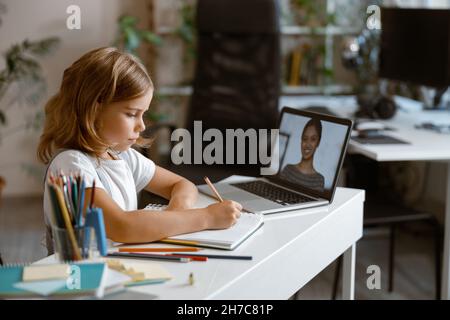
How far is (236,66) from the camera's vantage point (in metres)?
3.26

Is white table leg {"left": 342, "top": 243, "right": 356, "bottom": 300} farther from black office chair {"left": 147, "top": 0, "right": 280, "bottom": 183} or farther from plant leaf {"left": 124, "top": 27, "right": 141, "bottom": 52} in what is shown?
plant leaf {"left": 124, "top": 27, "right": 141, "bottom": 52}

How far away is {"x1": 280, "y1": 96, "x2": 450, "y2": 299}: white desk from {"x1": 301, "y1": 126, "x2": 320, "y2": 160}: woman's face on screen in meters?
0.62

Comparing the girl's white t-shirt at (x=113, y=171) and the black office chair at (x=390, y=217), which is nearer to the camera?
the girl's white t-shirt at (x=113, y=171)

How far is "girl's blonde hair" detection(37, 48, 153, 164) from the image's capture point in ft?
4.93

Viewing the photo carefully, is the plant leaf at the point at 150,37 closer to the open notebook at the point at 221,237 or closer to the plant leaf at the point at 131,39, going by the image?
the plant leaf at the point at 131,39

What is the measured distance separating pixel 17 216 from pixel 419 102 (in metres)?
2.25

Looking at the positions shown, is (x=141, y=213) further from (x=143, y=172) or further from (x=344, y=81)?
(x=344, y=81)

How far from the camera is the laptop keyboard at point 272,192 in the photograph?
1768 mm

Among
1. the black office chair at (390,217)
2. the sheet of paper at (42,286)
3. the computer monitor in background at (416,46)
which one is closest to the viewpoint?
the sheet of paper at (42,286)

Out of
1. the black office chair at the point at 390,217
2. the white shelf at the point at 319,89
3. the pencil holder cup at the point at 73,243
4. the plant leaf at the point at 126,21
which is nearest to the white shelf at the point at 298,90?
the white shelf at the point at 319,89

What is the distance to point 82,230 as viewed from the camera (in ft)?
4.12

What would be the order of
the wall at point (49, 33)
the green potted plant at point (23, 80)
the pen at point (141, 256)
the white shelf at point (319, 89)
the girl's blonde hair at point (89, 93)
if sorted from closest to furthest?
the pen at point (141, 256) → the girl's blonde hair at point (89, 93) → the green potted plant at point (23, 80) → the wall at point (49, 33) → the white shelf at point (319, 89)

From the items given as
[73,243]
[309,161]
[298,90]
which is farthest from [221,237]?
[298,90]

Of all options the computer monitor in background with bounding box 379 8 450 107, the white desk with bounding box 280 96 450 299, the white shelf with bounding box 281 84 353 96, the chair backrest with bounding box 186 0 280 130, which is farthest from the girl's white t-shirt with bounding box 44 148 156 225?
the white shelf with bounding box 281 84 353 96
